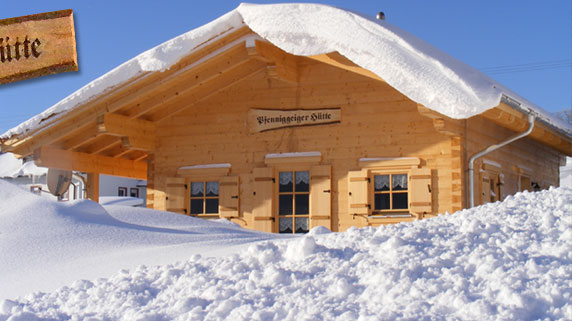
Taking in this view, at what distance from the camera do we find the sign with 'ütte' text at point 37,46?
279 inches

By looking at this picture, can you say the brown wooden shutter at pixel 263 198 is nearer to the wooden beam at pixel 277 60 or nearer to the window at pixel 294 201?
the window at pixel 294 201

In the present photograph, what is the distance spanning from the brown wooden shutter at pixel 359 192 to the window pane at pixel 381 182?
0.18 meters

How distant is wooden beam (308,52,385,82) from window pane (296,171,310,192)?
2005 millimetres

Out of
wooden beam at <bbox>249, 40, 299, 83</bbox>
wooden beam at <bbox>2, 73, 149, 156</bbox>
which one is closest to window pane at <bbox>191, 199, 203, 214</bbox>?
wooden beam at <bbox>2, 73, 149, 156</bbox>

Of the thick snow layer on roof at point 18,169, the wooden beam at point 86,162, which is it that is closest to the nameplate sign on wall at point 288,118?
the wooden beam at point 86,162

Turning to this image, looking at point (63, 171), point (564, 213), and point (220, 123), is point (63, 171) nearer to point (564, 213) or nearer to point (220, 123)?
point (220, 123)

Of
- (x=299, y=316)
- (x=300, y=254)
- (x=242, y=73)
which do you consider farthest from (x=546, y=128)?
(x=299, y=316)

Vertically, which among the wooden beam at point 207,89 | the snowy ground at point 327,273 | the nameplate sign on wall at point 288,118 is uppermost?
the wooden beam at point 207,89

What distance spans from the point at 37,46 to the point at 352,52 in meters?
4.31

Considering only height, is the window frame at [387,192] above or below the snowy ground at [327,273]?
above

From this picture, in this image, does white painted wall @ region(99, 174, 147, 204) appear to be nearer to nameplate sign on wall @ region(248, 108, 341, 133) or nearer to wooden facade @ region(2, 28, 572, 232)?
wooden facade @ region(2, 28, 572, 232)

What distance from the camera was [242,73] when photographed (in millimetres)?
12453

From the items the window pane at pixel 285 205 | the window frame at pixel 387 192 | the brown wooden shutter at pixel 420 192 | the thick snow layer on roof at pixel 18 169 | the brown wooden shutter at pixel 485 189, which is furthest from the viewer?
the thick snow layer on roof at pixel 18 169

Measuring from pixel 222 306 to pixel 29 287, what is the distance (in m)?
2.20
